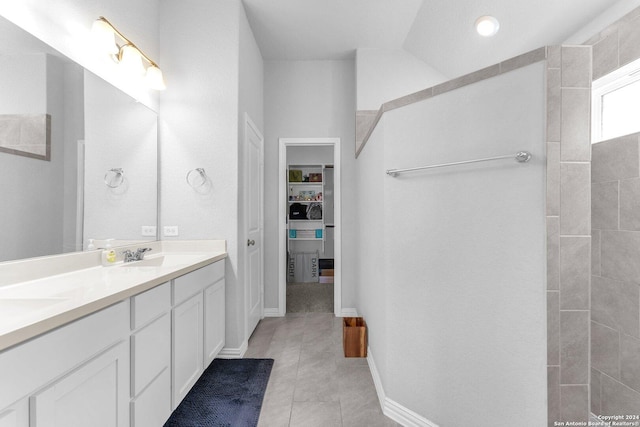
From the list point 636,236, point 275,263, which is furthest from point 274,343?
point 636,236

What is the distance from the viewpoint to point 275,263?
3.58m

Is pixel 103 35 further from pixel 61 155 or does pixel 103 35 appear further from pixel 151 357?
pixel 151 357

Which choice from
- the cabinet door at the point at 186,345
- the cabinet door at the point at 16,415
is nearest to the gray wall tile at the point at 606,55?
the cabinet door at the point at 186,345

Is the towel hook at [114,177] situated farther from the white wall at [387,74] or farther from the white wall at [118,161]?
the white wall at [387,74]

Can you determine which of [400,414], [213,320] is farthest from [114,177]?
[400,414]

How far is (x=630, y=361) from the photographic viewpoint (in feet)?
4.79

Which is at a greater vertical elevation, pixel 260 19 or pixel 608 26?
pixel 260 19

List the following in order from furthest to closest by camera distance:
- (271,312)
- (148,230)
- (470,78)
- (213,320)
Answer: (271,312) < (148,230) < (213,320) < (470,78)

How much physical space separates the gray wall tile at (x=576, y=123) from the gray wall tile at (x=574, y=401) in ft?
2.83

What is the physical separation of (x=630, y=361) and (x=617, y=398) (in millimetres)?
206

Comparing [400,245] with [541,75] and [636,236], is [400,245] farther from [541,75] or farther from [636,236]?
[636,236]

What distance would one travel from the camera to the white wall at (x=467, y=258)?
3.96 ft

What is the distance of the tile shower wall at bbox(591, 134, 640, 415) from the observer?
56.9 inches

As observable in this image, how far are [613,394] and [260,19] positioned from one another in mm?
3646
